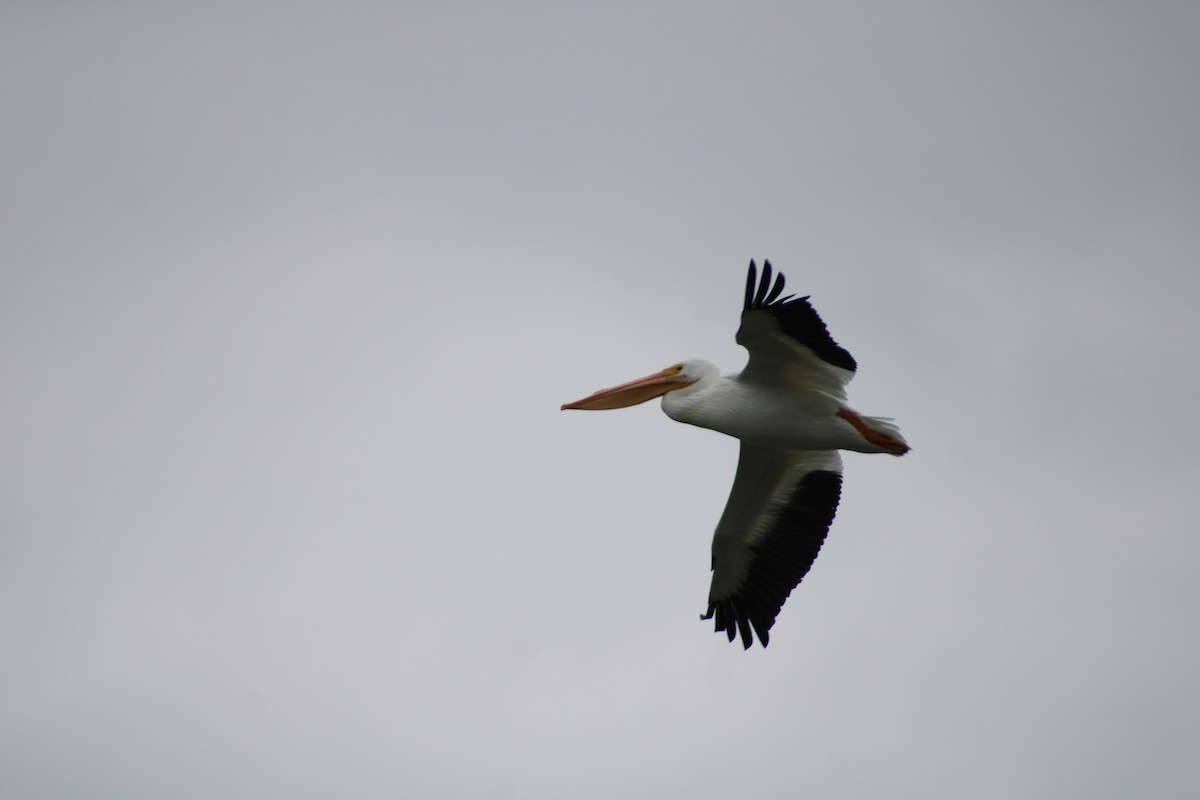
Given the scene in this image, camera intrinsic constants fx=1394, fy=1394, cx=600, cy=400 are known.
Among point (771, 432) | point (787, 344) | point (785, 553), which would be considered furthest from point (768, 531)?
point (787, 344)

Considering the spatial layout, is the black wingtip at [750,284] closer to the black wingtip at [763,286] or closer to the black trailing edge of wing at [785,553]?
the black wingtip at [763,286]

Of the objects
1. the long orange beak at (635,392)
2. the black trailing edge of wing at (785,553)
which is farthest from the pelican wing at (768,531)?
the long orange beak at (635,392)

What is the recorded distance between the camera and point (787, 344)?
10781 millimetres

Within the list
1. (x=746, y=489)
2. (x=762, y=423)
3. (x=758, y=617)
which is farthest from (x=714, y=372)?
(x=758, y=617)

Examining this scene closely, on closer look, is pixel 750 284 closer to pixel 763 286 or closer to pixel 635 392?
pixel 763 286

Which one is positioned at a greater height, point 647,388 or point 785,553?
point 647,388

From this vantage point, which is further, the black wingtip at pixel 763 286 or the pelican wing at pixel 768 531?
the pelican wing at pixel 768 531

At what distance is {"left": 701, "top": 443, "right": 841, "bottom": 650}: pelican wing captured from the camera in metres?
12.4

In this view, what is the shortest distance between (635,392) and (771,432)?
145cm

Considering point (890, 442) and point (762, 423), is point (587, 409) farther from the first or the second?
point (890, 442)

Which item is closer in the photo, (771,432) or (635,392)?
(771,432)

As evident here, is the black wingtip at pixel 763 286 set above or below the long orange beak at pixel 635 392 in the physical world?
below

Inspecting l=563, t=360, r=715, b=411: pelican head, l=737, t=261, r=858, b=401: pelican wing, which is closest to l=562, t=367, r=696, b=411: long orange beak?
l=563, t=360, r=715, b=411: pelican head

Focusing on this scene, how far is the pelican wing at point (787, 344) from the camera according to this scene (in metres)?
10.3
